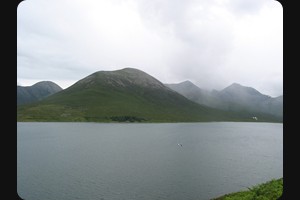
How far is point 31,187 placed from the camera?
153 feet
